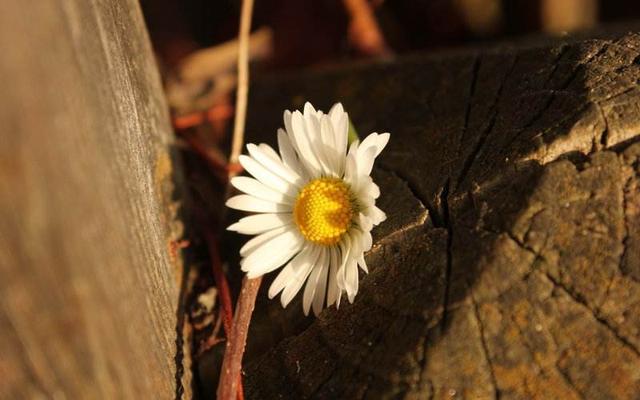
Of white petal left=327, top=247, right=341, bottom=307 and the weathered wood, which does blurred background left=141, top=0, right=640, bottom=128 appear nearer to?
white petal left=327, top=247, right=341, bottom=307

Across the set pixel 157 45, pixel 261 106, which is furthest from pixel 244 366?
pixel 157 45

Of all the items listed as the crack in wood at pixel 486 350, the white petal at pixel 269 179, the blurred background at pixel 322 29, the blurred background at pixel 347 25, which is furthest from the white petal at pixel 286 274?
the blurred background at pixel 347 25

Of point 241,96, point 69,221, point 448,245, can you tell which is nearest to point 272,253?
point 448,245

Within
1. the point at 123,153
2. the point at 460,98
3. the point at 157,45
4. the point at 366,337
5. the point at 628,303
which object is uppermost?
the point at 157,45

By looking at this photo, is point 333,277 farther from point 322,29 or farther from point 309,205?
point 322,29

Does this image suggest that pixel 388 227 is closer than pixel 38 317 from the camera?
No

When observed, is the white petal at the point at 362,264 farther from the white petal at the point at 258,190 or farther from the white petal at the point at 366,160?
the white petal at the point at 258,190

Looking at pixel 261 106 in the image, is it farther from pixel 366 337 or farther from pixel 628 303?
pixel 628 303
